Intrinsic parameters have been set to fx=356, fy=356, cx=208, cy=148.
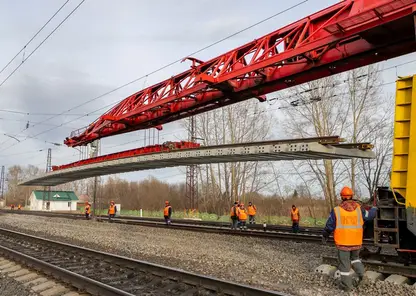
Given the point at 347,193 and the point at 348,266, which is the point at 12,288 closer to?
the point at 348,266

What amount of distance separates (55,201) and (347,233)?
7157 cm

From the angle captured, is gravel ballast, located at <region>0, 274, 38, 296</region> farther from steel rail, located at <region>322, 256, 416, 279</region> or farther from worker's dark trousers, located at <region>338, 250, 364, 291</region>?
steel rail, located at <region>322, 256, 416, 279</region>

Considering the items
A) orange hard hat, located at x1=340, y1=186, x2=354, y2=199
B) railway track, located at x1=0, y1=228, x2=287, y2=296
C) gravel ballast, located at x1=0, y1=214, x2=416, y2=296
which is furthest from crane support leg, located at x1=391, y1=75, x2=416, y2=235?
railway track, located at x1=0, y1=228, x2=287, y2=296

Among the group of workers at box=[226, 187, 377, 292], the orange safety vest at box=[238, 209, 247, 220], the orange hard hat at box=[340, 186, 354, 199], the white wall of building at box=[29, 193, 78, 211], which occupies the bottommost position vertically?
the white wall of building at box=[29, 193, 78, 211]

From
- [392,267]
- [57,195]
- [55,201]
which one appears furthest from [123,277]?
[57,195]

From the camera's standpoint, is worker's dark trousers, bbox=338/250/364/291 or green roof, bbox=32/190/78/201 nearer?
worker's dark trousers, bbox=338/250/364/291

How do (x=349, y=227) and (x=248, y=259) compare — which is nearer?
(x=349, y=227)

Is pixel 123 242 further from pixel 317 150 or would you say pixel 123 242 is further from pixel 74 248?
pixel 317 150

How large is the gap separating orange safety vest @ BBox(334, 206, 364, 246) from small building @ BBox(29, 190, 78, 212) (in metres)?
66.1

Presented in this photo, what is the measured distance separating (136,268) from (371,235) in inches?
201

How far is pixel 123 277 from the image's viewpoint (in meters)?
7.37

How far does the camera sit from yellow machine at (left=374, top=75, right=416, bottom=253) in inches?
256

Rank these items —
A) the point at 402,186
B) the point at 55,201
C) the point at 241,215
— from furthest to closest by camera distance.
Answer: the point at 55,201, the point at 241,215, the point at 402,186

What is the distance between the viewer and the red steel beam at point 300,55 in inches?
332
